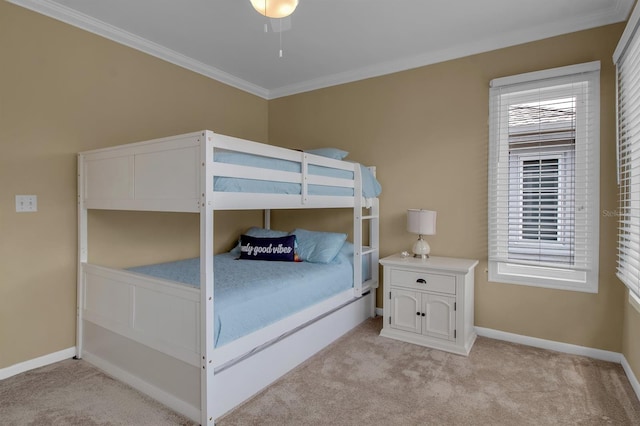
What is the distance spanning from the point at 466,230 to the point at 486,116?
98 centimetres

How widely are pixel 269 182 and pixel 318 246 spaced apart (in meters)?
1.21

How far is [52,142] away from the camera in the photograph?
247 centimetres

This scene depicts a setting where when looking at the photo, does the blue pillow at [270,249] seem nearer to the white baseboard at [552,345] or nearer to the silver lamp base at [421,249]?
the silver lamp base at [421,249]

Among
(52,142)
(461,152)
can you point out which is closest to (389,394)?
(461,152)

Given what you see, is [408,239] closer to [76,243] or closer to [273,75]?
[273,75]

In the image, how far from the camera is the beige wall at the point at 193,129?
233cm

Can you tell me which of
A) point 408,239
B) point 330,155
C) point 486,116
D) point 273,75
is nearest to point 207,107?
point 273,75

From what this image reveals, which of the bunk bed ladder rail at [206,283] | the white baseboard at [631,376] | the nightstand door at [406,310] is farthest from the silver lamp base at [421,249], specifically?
the bunk bed ladder rail at [206,283]

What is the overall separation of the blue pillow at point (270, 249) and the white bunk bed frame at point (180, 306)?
0.63 meters

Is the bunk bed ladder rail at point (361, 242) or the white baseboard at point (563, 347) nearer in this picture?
the white baseboard at point (563, 347)

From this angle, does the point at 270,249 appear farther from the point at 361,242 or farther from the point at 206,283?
the point at 206,283

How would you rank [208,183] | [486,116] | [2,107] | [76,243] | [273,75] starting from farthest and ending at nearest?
[273,75] → [486,116] → [76,243] → [2,107] → [208,183]

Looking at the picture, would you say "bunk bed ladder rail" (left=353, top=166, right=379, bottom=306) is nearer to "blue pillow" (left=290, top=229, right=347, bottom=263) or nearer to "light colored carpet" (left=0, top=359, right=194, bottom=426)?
"blue pillow" (left=290, top=229, right=347, bottom=263)

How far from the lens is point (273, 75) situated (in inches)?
147
